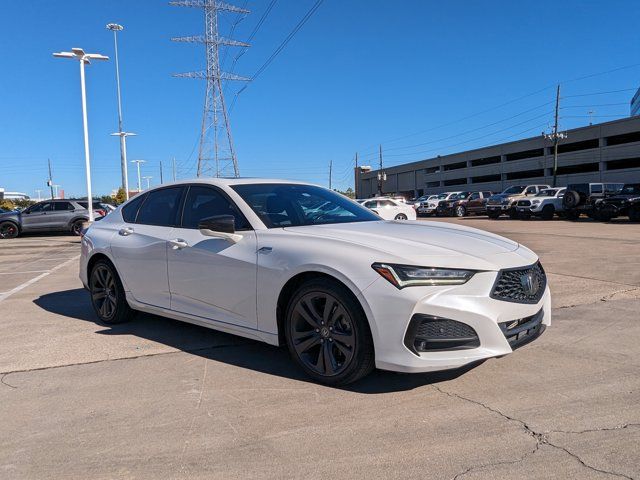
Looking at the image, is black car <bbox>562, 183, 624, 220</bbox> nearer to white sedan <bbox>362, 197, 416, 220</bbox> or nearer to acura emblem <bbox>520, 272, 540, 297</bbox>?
white sedan <bbox>362, 197, 416, 220</bbox>

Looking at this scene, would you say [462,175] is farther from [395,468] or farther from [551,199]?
[395,468]

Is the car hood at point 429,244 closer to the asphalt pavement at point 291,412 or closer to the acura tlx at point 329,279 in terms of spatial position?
the acura tlx at point 329,279

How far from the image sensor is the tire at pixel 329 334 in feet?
11.4

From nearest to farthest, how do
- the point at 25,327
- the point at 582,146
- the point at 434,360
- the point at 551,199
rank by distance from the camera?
the point at 434,360 < the point at 25,327 < the point at 551,199 < the point at 582,146

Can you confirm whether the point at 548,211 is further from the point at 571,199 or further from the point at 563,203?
the point at 571,199

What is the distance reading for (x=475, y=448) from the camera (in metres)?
2.82

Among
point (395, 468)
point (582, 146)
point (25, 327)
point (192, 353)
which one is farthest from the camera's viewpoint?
point (582, 146)

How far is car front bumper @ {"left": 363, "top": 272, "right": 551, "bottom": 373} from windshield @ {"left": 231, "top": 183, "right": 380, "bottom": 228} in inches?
51.3

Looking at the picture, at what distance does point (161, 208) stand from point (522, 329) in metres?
3.57

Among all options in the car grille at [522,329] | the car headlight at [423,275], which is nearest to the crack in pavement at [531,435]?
the car grille at [522,329]

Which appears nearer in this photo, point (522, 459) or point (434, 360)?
point (522, 459)

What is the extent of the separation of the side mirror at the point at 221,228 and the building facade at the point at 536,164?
53.5 meters

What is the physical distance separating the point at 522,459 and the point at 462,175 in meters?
77.8

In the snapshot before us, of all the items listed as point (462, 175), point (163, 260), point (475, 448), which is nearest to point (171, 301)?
point (163, 260)
